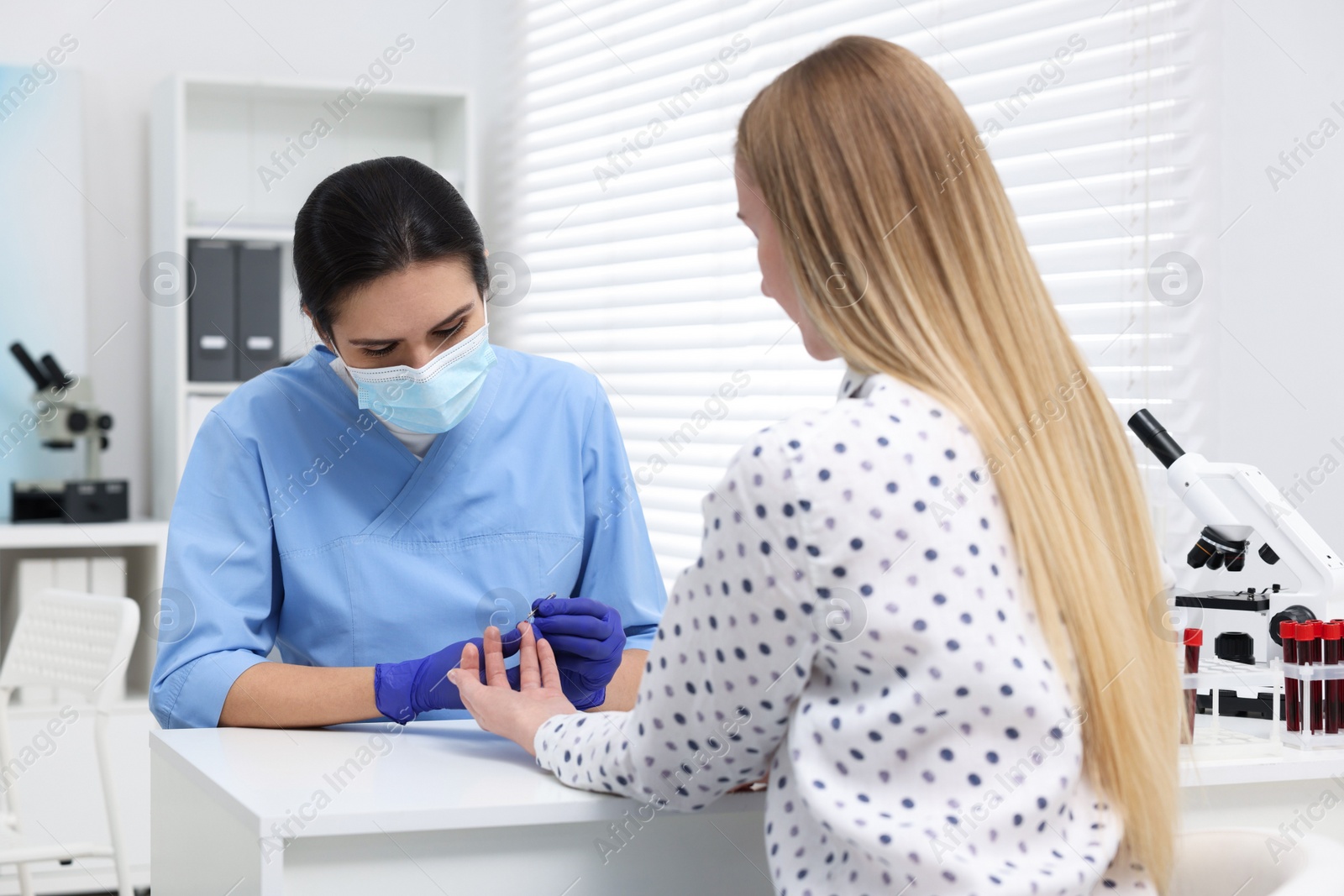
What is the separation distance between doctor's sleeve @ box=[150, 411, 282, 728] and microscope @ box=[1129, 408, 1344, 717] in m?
1.01

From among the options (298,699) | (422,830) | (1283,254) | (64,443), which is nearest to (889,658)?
(422,830)

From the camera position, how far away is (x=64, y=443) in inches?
118

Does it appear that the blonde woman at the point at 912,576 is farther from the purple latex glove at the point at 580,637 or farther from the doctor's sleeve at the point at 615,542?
the doctor's sleeve at the point at 615,542

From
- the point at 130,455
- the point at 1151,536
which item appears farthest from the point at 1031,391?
the point at 130,455

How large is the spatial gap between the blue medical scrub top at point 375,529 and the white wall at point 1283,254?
2.86 ft

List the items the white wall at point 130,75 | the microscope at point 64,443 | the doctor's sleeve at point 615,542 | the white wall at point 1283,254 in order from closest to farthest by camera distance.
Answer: the doctor's sleeve at point 615,542 → the white wall at point 1283,254 → the microscope at point 64,443 → the white wall at point 130,75

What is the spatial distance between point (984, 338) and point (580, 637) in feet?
1.80

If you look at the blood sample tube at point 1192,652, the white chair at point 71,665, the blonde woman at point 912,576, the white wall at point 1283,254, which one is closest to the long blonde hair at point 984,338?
the blonde woman at point 912,576

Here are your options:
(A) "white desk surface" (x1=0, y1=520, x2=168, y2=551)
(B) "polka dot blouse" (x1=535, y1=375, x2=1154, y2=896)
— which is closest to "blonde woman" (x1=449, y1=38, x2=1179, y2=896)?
(B) "polka dot blouse" (x1=535, y1=375, x2=1154, y2=896)

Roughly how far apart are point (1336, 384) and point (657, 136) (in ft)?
5.39

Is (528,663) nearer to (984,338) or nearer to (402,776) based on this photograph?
(402,776)

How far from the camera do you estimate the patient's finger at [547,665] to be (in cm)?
120

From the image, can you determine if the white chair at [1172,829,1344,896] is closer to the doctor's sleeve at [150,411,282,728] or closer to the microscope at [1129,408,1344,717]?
the microscope at [1129,408,1344,717]

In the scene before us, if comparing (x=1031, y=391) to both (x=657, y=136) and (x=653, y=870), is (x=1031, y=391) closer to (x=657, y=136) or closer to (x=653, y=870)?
(x=653, y=870)
